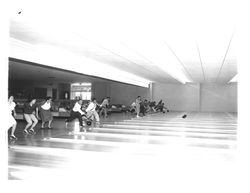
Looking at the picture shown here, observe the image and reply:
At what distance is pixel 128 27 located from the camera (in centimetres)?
720

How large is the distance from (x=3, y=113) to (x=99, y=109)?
19108 mm

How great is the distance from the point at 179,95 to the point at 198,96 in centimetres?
202

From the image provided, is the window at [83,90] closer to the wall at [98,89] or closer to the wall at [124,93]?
the wall at [98,89]

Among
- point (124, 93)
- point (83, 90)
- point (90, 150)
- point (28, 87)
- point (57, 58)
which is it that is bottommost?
point (90, 150)

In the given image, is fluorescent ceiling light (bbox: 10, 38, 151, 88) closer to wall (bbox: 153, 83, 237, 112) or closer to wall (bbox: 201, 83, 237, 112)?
wall (bbox: 153, 83, 237, 112)

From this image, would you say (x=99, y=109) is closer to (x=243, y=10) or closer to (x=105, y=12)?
(x=105, y=12)

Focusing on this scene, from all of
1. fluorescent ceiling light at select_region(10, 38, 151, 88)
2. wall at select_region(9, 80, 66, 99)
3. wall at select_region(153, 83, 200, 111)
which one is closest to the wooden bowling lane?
fluorescent ceiling light at select_region(10, 38, 151, 88)

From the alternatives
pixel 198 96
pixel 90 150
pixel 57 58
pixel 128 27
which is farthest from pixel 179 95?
pixel 128 27

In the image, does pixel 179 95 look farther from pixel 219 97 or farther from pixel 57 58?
pixel 57 58

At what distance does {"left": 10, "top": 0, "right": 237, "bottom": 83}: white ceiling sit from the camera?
5484mm

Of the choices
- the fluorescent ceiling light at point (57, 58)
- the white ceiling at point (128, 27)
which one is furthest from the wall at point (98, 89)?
the white ceiling at point (128, 27)

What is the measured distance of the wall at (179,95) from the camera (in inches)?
1240

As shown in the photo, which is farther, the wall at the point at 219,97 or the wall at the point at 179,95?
the wall at the point at 179,95

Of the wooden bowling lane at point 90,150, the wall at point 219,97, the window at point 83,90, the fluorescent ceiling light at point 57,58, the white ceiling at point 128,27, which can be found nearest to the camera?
the white ceiling at point 128,27
